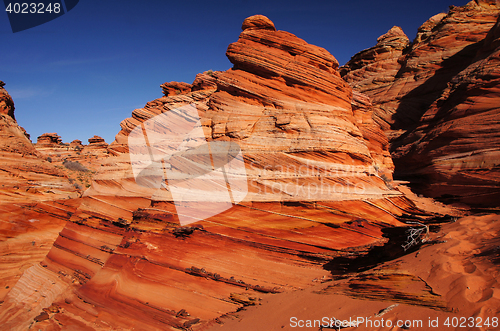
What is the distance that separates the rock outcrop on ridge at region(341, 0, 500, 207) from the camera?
15.4 metres

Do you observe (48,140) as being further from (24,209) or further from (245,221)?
(245,221)

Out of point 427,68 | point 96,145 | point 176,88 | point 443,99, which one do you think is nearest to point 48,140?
point 96,145

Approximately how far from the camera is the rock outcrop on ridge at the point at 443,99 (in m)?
→ 15.4

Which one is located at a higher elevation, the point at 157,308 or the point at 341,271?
the point at 341,271

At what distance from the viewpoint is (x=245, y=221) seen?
8.18 meters

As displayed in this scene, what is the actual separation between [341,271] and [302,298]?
1.90m

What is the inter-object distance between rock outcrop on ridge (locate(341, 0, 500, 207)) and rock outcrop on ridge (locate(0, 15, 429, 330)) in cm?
856

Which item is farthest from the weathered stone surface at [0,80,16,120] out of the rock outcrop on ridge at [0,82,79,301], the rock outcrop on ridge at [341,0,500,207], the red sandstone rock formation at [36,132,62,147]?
the rock outcrop on ridge at [341,0,500,207]

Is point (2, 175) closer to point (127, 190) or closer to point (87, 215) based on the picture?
point (87, 215)

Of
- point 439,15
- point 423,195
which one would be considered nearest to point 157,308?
point 423,195

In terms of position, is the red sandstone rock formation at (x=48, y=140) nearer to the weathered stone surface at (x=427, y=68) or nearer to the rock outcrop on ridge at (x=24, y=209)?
the rock outcrop on ridge at (x=24, y=209)

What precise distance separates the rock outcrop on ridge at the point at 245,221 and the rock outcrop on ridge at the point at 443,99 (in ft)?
28.1

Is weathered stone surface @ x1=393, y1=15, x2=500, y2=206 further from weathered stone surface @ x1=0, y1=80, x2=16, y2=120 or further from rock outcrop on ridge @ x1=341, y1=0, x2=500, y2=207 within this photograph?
weathered stone surface @ x1=0, y1=80, x2=16, y2=120

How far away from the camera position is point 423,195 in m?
17.5
